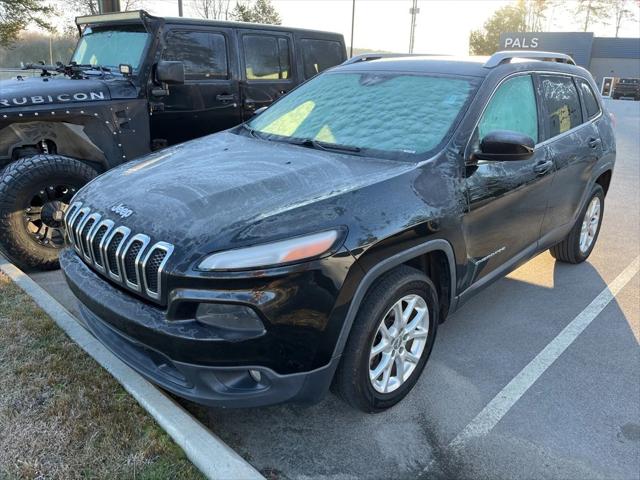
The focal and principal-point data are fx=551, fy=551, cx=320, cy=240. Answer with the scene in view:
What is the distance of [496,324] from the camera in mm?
3982

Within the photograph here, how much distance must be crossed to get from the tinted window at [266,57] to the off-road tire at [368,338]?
421 centimetres

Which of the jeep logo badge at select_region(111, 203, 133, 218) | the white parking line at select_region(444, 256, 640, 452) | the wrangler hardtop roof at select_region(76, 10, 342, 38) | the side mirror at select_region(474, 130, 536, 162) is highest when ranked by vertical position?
the wrangler hardtop roof at select_region(76, 10, 342, 38)

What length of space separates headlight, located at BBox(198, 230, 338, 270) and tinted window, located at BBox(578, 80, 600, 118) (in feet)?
11.3

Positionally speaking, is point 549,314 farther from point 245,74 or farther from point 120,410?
point 245,74

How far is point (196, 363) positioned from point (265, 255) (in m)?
0.54

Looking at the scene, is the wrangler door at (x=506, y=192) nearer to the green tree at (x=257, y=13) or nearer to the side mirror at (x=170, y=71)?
the side mirror at (x=170, y=71)

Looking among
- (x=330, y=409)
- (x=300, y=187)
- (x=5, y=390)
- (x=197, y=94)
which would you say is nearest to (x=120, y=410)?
(x=5, y=390)

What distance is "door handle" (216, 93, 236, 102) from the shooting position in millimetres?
5969

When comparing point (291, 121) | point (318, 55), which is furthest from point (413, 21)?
point (291, 121)

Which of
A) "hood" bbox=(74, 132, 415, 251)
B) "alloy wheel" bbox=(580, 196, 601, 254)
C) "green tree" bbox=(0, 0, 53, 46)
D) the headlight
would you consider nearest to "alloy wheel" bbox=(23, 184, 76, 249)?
"hood" bbox=(74, 132, 415, 251)

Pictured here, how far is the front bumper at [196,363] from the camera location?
88.7 inches

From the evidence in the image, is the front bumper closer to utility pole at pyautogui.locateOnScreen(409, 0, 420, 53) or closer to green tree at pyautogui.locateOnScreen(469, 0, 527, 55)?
utility pole at pyautogui.locateOnScreen(409, 0, 420, 53)

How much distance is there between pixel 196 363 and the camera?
2281 mm

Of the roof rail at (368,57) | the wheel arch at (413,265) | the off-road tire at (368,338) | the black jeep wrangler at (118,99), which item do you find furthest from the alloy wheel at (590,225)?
the black jeep wrangler at (118,99)
